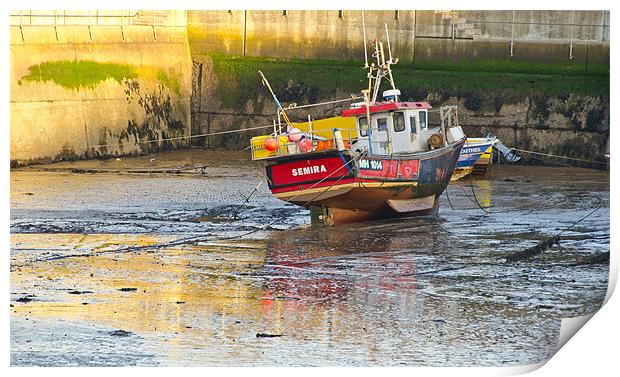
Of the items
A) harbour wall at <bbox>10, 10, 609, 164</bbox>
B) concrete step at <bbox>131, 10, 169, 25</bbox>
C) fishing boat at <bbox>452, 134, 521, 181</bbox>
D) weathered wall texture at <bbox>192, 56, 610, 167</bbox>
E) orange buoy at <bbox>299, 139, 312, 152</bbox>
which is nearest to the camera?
orange buoy at <bbox>299, 139, 312, 152</bbox>

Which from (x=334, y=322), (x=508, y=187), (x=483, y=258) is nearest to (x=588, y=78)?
(x=508, y=187)

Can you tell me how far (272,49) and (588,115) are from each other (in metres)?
4.77

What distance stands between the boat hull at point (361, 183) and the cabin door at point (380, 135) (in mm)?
270

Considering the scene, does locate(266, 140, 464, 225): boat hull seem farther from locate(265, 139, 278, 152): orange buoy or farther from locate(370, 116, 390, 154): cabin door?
locate(370, 116, 390, 154): cabin door

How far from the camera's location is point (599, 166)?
1900cm

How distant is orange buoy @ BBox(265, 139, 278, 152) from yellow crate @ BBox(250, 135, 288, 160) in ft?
0.28

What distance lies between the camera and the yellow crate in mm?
12742

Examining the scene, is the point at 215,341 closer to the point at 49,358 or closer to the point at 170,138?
the point at 49,358

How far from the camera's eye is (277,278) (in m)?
10.5

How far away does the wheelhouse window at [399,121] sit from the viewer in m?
13.4

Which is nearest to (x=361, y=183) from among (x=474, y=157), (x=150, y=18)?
(x=474, y=157)

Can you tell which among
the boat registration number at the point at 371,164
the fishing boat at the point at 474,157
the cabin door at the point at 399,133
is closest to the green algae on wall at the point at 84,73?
A: the fishing boat at the point at 474,157

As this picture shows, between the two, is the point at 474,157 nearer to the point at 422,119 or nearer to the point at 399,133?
the point at 422,119

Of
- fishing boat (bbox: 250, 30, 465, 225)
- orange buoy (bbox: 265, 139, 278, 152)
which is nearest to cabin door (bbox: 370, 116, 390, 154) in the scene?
fishing boat (bbox: 250, 30, 465, 225)
